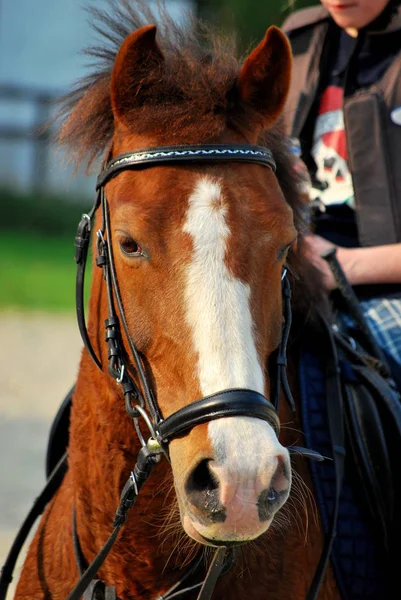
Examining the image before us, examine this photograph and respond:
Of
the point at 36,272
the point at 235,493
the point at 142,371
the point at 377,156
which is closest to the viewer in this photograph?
the point at 235,493

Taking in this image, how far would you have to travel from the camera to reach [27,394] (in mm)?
9883

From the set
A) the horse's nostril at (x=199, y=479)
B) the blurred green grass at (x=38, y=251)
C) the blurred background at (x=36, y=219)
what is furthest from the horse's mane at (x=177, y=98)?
the blurred green grass at (x=38, y=251)

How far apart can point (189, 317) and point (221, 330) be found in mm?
93

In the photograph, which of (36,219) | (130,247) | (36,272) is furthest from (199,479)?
(36,219)

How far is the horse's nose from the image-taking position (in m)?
2.04

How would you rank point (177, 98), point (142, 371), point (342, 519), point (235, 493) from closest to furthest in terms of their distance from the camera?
1. point (235, 493)
2. point (142, 371)
3. point (177, 98)
4. point (342, 519)

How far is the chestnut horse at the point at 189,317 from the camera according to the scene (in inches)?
84.1

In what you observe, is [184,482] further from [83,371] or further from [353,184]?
[353,184]

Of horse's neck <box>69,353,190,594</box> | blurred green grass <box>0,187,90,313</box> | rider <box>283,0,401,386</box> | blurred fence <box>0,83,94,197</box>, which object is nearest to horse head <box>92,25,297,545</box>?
horse's neck <box>69,353,190,594</box>

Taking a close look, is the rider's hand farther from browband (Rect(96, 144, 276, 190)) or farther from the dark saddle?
browband (Rect(96, 144, 276, 190))

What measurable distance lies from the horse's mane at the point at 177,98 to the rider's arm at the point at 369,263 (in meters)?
0.38

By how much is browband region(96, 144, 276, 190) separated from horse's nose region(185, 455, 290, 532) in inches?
32.4

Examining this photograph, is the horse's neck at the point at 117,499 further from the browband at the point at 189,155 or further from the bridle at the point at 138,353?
the browband at the point at 189,155

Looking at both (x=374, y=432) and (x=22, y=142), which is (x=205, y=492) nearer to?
(x=374, y=432)
